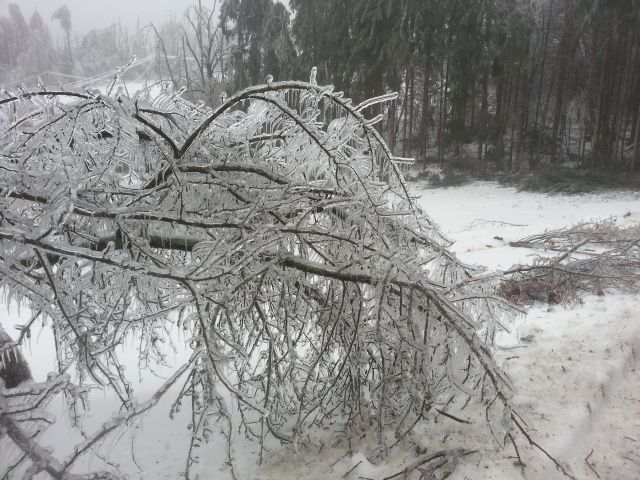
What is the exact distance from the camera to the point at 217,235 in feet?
8.98

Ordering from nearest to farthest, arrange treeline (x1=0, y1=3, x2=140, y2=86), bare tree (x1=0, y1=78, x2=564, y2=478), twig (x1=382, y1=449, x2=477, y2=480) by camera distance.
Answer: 1. bare tree (x1=0, y1=78, x2=564, y2=478)
2. twig (x1=382, y1=449, x2=477, y2=480)
3. treeline (x1=0, y1=3, x2=140, y2=86)

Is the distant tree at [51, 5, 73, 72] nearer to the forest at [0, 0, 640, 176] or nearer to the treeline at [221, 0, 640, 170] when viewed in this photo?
the forest at [0, 0, 640, 176]

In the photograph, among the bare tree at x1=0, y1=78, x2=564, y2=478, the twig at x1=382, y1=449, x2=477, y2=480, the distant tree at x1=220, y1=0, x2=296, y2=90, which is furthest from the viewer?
the distant tree at x1=220, y1=0, x2=296, y2=90

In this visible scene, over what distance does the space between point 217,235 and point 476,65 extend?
1840 centimetres

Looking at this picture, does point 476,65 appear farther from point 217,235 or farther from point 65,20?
point 65,20

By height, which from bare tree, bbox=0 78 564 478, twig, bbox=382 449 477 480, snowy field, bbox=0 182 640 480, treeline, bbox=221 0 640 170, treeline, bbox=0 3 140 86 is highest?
treeline, bbox=0 3 140 86

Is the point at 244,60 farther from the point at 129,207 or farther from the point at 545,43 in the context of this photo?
the point at 129,207

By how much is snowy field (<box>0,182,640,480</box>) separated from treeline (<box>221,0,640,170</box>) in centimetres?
1249

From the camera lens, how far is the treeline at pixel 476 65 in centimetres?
1598

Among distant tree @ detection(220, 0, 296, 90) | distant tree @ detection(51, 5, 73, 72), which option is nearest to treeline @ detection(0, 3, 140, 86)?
distant tree @ detection(51, 5, 73, 72)

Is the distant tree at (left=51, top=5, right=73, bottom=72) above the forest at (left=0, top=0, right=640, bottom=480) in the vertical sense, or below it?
above

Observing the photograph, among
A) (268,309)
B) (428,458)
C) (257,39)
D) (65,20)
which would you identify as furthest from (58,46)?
(428,458)

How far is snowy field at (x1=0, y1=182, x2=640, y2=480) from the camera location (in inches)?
123

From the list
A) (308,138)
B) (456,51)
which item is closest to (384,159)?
(308,138)
